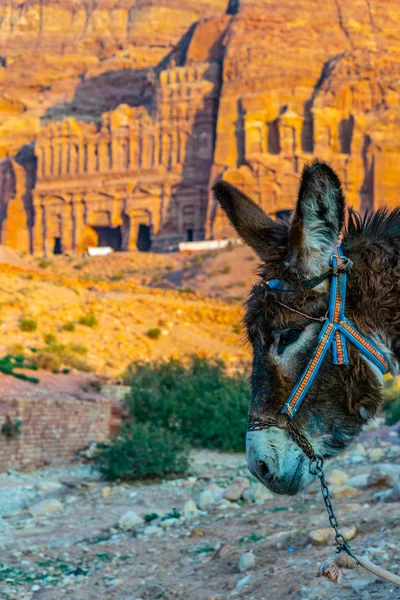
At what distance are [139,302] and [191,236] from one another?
30755 millimetres

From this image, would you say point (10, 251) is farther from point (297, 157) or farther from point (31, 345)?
point (31, 345)

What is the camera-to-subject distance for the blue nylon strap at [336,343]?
2.39m

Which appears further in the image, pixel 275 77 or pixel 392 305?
pixel 275 77

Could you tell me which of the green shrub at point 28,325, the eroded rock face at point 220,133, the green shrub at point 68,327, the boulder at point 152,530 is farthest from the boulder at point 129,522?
the eroded rock face at point 220,133

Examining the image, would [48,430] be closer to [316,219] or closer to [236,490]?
[236,490]

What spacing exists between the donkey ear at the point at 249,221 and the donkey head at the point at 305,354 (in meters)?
0.07

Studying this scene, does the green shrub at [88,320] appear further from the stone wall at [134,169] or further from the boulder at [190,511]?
the stone wall at [134,169]

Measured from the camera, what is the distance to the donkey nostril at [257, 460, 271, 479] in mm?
2367

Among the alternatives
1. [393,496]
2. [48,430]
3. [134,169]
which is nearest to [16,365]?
[48,430]

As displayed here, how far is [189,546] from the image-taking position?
24.9 ft

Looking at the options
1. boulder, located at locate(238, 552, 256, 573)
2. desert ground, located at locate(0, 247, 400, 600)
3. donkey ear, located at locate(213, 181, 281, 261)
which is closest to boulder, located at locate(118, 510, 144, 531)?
desert ground, located at locate(0, 247, 400, 600)

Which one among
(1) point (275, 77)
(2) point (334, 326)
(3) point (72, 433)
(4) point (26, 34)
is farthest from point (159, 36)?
(2) point (334, 326)

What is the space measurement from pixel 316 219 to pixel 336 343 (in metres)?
0.35

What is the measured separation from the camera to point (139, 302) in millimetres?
34562
